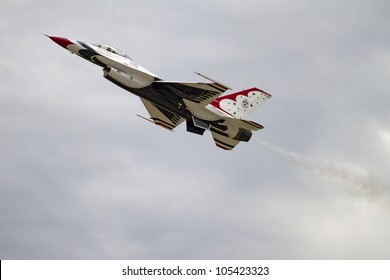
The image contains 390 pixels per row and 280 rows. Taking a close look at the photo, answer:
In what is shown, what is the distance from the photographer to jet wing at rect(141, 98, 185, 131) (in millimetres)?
66438

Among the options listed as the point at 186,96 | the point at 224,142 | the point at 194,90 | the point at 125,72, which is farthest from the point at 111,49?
the point at 224,142

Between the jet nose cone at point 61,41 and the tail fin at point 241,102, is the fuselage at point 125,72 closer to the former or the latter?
the jet nose cone at point 61,41

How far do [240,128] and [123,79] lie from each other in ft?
33.0

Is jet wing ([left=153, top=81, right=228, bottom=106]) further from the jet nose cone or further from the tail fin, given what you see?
the jet nose cone

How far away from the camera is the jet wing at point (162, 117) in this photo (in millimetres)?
66438

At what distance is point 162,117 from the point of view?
66688mm

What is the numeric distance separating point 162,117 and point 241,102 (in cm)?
711

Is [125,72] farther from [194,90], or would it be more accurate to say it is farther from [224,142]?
[224,142]

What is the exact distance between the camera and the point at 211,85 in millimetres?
58781

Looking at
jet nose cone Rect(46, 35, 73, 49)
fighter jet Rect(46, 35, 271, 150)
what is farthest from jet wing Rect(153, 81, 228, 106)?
jet nose cone Rect(46, 35, 73, 49)
